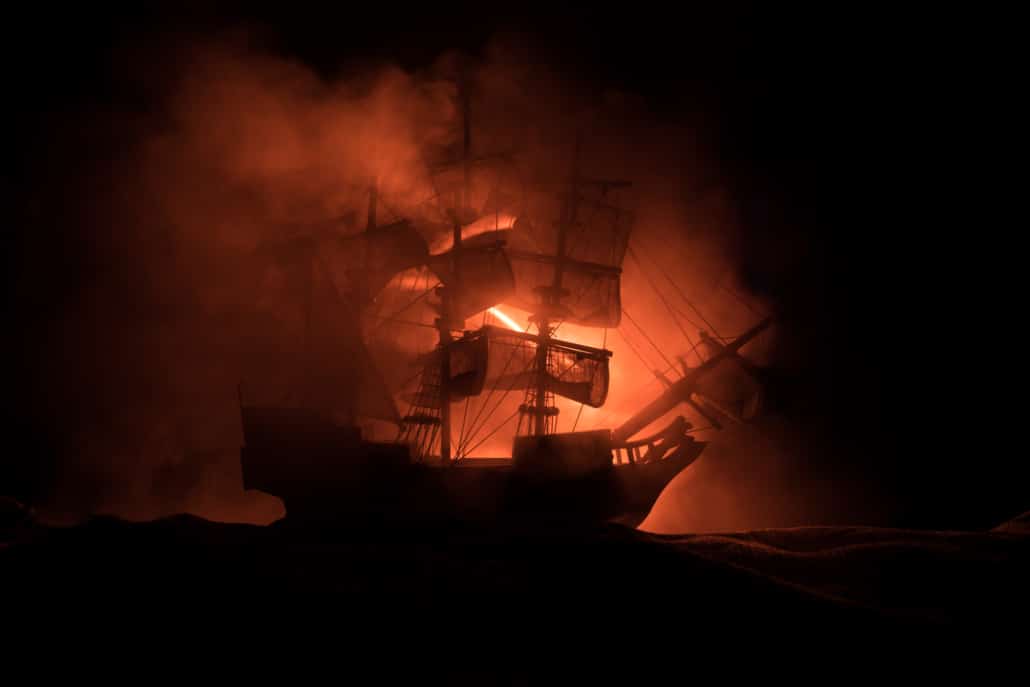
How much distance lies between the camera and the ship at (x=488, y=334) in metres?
10.6

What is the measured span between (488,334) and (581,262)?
269 cm

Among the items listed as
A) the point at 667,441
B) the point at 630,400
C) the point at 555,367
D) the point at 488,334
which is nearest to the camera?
the point at 667,441

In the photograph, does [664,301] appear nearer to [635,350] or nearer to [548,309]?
[635,350]

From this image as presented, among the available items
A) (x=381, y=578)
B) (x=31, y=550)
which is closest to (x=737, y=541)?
(x=381, y=578)

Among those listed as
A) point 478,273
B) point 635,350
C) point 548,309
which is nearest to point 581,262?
point 548,309

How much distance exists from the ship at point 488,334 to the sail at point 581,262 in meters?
0.03

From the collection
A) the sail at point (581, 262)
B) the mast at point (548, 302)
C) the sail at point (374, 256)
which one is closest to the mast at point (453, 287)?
the sail at point (374, 256)

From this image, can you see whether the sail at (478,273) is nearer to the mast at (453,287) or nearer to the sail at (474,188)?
the mast at (453,287)

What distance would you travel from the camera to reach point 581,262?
1288cm

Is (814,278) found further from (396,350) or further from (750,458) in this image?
(396,350)

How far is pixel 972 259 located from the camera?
1021cm

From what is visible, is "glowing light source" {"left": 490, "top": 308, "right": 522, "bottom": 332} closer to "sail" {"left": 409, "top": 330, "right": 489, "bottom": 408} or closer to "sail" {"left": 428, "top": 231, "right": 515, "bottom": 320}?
"sail" {"left": 428, "top": 231, "right": 515, "bottom": 320}

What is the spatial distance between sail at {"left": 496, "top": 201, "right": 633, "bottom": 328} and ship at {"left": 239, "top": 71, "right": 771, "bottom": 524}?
0.03m

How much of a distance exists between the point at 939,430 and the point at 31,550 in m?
12.3
